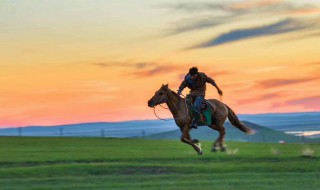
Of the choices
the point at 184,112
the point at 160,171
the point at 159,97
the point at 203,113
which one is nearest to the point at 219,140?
the point at 203,113

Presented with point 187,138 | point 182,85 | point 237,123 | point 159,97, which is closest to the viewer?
point 159,97

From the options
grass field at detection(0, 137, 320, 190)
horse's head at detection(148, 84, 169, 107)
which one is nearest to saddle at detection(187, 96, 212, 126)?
horse's head at detection(148, 84, 169, 107)

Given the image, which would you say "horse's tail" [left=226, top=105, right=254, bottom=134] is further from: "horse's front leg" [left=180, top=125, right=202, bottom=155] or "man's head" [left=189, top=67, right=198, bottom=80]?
"man's head" [left=189, top=67, right=198, bottom=80]

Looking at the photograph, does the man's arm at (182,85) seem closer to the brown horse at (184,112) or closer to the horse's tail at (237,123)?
the brown horse at (184,112)

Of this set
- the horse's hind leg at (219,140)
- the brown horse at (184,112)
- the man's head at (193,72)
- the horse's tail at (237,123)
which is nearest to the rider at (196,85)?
the man's head at (193,72)

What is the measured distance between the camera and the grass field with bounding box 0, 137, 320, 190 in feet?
69.6

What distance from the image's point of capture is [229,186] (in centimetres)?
2028

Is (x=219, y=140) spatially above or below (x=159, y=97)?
below

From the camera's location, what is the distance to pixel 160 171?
2556 cm

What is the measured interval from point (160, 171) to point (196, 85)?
3534mm

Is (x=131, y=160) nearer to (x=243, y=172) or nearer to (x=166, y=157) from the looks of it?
(x=166, y=157)

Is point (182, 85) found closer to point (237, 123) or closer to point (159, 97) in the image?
point (159, 97)

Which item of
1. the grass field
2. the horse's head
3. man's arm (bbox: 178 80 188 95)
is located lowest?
the grass field

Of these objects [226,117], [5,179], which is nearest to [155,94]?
[226,117]
